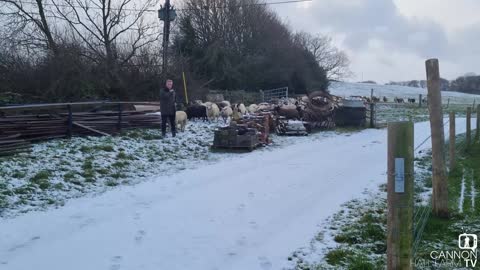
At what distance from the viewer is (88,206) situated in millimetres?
7691

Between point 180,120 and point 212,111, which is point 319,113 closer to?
point 212,111

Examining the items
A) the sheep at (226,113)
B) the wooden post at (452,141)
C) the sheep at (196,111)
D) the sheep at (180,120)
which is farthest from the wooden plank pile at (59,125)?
the wooden post at (452,141)

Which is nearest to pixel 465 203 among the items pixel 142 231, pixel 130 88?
pixel 142 231

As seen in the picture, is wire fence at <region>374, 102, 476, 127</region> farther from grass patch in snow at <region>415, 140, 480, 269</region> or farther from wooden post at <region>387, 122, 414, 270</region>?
wooden post at <region>387, 122, 414, 270</region>

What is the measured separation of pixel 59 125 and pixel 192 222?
7743mm

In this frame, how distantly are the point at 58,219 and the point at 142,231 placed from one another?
4.88 feet

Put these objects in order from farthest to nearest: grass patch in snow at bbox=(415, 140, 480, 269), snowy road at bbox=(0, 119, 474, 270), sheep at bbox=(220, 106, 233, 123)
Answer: sheep at bbox=(220, 106, 233, 123) < grass patch in snow at bbox=(415, 140, 480, 269) < snowy road at bbox=(0, 119, 474, 270)

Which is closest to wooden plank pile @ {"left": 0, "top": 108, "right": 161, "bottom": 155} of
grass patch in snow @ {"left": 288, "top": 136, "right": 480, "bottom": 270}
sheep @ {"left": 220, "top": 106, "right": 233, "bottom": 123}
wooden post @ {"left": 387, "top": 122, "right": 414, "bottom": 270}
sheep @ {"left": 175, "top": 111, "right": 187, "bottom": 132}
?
sheep @ {"left": 175, "top": 111, "right": 187, "bottom": 132}

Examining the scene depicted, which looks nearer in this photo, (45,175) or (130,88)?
(45,175)

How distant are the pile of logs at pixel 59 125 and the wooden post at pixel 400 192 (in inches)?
362

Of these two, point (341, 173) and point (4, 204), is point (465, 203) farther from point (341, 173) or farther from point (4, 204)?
point (4, 204)

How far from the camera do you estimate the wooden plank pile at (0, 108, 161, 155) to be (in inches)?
441

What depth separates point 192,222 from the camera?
6820 millimetres

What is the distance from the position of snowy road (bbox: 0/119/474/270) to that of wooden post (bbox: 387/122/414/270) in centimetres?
165
